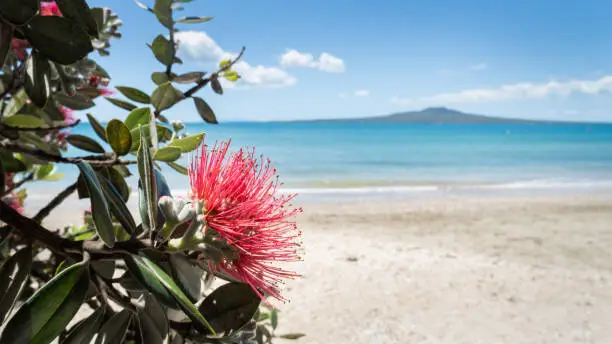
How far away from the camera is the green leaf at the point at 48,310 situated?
407 mm

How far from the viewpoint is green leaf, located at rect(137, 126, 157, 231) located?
0.44 metres

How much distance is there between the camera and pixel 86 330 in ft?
1.66

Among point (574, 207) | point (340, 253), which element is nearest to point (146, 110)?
point (340, 253)

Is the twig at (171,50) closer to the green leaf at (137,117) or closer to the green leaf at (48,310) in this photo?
the green leaf at (137,117)

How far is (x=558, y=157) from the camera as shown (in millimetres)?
22312

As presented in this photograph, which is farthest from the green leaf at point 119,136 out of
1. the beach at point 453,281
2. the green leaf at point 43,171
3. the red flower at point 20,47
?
the beach at point 453,281

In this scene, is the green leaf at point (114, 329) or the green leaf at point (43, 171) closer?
the green leaf at point (114, 329)

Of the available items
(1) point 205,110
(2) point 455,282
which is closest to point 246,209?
(1) point 205,110

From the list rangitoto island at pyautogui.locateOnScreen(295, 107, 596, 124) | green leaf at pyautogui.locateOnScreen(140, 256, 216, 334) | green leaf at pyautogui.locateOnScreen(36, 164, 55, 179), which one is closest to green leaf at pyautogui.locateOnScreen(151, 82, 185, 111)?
green leaf at pyautogui.locateOnScreen(140, 256, 216, 334)

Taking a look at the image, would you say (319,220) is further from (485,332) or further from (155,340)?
(155,340)

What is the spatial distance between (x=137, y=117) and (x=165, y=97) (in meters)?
0.12

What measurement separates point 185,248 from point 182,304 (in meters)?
0.07

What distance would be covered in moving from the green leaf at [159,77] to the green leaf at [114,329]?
547 mm

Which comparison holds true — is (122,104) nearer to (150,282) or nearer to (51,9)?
(51,9)
